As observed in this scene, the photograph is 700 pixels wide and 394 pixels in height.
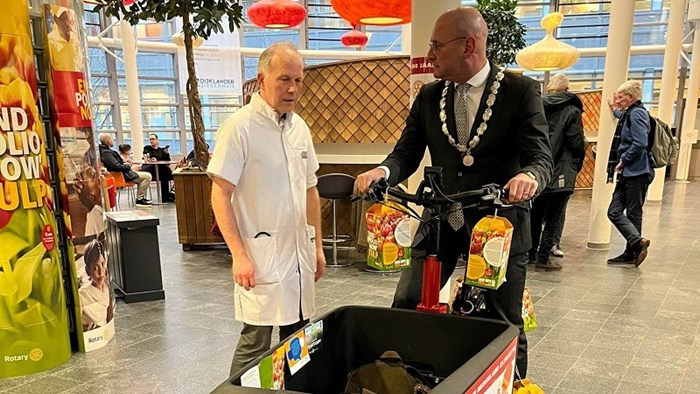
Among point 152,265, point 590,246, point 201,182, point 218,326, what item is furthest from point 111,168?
point 590,246

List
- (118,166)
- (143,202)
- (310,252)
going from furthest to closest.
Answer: (143,202) < (118,166) < (310,252)

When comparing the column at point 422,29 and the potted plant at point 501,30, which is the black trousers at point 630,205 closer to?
the potted plant at point 501,30

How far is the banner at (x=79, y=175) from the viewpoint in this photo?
3027 millimetres

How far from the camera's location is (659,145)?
5133 millimetres

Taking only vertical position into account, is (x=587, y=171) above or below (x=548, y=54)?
below

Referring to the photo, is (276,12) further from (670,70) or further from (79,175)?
(670,70)

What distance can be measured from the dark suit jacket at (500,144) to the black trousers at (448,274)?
42 mm

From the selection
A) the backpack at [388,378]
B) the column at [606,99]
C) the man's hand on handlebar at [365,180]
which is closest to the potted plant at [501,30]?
the column at [606,99]

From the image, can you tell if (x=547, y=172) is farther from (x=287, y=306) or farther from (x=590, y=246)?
(x=590, y=246)

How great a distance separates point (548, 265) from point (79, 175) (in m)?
4.06

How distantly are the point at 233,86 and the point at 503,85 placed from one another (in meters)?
11.2

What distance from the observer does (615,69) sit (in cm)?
570

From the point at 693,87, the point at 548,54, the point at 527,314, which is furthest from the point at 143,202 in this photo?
the point at 693,87

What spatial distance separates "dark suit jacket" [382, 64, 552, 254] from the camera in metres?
1.81
